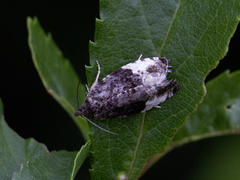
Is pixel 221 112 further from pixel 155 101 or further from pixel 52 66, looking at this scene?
pixel 52 66

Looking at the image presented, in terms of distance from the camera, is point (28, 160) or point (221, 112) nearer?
point (28, 160)

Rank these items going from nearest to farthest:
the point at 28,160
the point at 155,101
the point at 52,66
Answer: the point at 28,160 < the point at 155,101 < the point at 52,66

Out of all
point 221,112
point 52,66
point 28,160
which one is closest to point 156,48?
point 221,112

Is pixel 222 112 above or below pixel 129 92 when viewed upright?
below

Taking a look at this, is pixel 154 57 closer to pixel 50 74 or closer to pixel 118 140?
pixel 118 140

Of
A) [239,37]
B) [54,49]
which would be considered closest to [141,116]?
[54,49]

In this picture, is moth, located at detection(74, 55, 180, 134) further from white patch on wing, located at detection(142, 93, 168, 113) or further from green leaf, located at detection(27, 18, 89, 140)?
green leaf, located at detection(27, 18, 89, 140)

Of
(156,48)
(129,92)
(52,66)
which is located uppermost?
(156,48)

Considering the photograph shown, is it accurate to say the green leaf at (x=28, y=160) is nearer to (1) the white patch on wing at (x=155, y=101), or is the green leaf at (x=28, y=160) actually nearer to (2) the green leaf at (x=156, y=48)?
(2) the green leaf at (x=156, y=48)
